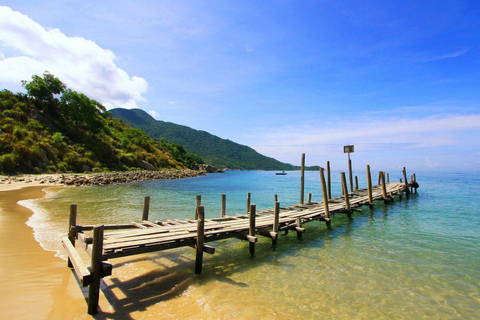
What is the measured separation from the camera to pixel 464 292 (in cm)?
673

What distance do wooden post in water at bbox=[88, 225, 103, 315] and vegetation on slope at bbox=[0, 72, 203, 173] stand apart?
36.3 m

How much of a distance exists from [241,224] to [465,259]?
882 cm

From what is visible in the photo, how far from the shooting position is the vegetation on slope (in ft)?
113

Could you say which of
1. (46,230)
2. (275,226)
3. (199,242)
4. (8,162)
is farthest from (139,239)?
(8,162)

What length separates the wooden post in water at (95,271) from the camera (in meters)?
5.07

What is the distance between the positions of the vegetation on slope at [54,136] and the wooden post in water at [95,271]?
36.3m

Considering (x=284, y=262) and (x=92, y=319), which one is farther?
(x=284, y=262)

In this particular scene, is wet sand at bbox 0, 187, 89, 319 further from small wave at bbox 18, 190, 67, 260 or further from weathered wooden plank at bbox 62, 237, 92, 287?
weathered wooden plank at bbox 62, 237, 92, 287

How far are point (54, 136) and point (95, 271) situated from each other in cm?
4814

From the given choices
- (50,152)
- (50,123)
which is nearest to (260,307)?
(50,152)

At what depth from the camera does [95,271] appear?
17.2 feet

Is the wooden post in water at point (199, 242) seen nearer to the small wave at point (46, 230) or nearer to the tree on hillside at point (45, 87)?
Answer: the small wave at point (46, 230)

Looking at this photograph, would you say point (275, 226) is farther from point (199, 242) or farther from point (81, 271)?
point (81, 271)

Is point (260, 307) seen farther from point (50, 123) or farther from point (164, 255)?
point (50, 123)
